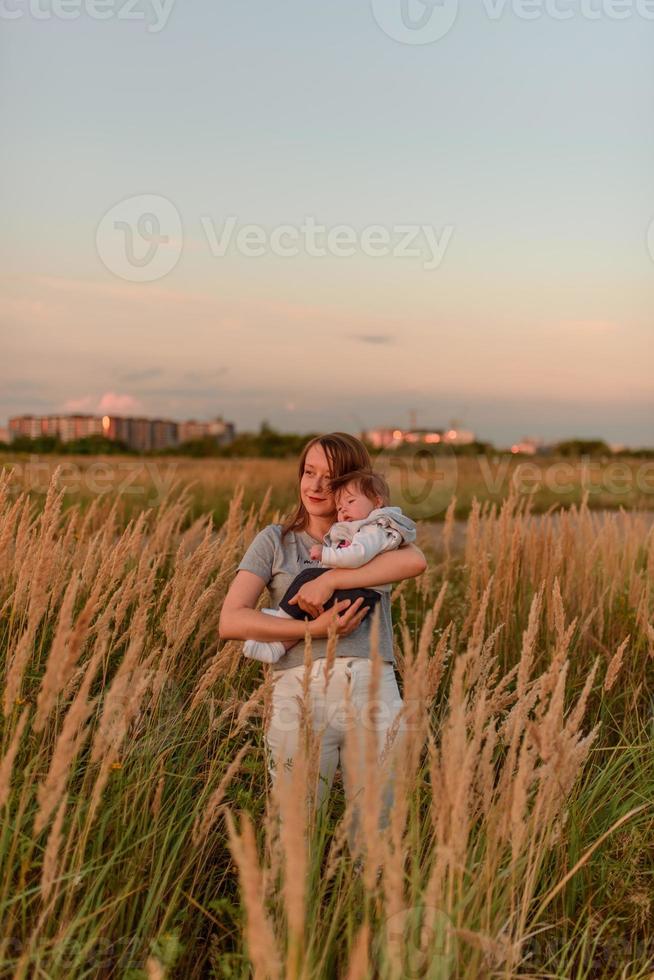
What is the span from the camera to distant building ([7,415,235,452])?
15.1 meters

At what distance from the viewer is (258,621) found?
9.60ft

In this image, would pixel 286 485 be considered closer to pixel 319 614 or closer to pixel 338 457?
pixel 338 457

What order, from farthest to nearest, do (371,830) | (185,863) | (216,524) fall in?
1. (216,524)
2. (185,863)
3. (371,830)

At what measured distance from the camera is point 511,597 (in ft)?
14.9

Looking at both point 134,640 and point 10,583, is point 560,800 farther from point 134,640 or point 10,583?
point 10,583

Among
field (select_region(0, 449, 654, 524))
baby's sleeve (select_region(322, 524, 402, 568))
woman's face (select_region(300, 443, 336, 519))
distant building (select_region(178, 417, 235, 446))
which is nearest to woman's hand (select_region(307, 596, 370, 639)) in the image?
baby's sleeve (select_region(322, 524, 402, 568))

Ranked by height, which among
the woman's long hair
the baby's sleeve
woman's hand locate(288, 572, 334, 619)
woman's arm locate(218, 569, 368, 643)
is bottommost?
woman's arm locate(218, 569, 368, 643)

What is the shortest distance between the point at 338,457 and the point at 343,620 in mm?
607

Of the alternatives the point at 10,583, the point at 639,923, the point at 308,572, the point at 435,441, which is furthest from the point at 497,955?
the point at 435,441

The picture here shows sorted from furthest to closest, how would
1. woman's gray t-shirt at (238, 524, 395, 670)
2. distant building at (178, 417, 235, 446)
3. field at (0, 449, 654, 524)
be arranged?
distant building at (178, 417, 235, 446) → field at (0, 449, 654, 524) → woman's gray t-shirt at (238, 524, 395, 670)

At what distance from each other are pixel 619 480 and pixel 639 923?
1826cm

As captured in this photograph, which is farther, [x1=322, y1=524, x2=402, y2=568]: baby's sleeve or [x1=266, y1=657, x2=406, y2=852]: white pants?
[x1=322, y1=524, x2=402, y2=568]: baby's sleeve

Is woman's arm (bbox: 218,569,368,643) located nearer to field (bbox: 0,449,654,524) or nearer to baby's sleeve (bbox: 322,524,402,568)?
baby's sleeve (bbox: 322,524,402,568)

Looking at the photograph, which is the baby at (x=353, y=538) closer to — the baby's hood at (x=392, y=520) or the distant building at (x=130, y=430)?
the baby's hood at (x=392, y=520)
